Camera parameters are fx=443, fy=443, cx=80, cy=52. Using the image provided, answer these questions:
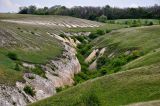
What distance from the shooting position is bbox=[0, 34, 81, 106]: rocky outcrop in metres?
41.8

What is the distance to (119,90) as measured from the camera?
38312 millimetres

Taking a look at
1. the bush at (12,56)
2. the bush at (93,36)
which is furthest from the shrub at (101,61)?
the bush at (93,36)

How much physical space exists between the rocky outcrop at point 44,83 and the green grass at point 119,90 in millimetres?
3295

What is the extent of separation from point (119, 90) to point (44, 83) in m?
15.7

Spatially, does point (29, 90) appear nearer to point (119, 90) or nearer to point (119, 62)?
point (119, 90)

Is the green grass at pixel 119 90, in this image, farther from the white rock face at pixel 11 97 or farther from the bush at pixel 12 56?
the bush at pixel 12 56

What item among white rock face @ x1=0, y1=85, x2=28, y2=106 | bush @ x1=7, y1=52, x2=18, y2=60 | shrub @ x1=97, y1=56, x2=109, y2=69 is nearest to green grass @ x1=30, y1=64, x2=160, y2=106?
white rock face @ x1=0, y1=85, x2=28, y2=106

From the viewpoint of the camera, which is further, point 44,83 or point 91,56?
point 91,56

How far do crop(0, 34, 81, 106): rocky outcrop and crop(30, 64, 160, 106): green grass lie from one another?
3.30 metres

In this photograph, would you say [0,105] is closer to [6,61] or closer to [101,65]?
[6,61]

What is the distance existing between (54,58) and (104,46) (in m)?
33.2

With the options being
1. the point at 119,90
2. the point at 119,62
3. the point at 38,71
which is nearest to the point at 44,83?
the point at 38,71

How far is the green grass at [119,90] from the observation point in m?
36.0

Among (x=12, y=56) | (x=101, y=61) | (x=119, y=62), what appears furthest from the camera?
(x=101, y=61)
